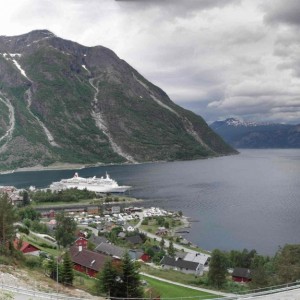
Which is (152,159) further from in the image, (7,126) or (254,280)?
(254,280)

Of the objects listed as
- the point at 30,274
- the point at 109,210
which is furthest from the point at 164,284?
the point at 109,210

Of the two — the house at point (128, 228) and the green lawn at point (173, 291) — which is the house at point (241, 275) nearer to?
the green lawn at point (173, 291)

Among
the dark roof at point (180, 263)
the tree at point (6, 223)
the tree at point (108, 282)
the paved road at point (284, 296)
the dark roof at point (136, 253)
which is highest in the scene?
the tree at point (6, 223)

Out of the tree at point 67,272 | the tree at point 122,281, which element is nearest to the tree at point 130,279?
the tree at point 122,281

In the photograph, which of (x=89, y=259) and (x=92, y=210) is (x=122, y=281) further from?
(x=92, y=210)

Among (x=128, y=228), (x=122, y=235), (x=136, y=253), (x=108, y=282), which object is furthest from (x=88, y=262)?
(x=128, y=228)

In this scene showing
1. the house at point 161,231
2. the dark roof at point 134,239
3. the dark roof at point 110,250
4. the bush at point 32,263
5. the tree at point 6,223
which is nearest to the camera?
the bush at point 32,263
